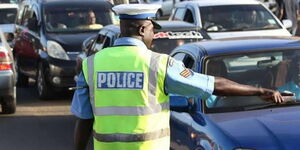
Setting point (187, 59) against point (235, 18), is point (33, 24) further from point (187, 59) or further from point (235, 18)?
point (187, 59)

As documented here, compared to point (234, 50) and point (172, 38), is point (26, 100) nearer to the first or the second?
point (172, 38)

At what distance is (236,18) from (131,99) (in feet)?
33.1

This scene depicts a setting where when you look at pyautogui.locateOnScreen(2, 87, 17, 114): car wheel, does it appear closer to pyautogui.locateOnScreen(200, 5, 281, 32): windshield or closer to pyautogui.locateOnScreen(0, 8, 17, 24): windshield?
pyautogui.locateOnScreen(200, 5, 281, 32): windshield

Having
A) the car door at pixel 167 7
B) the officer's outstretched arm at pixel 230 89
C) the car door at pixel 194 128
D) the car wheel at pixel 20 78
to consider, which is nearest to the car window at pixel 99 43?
the car wheel at pixel 20 78

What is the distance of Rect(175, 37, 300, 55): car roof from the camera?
5.50 m

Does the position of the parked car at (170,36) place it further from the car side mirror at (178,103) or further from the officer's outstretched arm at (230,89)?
the officer's outstretched arm at (230,89)

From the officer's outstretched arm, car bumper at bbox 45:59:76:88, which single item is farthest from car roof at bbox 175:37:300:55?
car bumper at bbox 45:59:76:88

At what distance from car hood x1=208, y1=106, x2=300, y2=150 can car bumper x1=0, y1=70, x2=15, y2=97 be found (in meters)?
5.84

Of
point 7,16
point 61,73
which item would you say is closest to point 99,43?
point 61,73

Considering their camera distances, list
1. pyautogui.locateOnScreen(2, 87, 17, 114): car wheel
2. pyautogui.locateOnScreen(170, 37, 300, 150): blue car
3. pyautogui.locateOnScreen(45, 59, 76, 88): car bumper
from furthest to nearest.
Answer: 1. pyautogui.locateOnScreen(45, 59, 76, 88): car bumper
2. pyautogui.locateOnScreen(2, 87, 17, 114): car wheel
3. pyautogui.locateOnScreen(170, 37, 300, 150): blue car

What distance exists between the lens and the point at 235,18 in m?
13.2

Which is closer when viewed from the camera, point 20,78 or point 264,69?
point 264,69

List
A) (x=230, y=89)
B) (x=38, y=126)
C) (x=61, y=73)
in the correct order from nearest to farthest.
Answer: (x=230, y=89) → (x=38, y=126) → (x=61, y=73)

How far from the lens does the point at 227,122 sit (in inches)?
186
